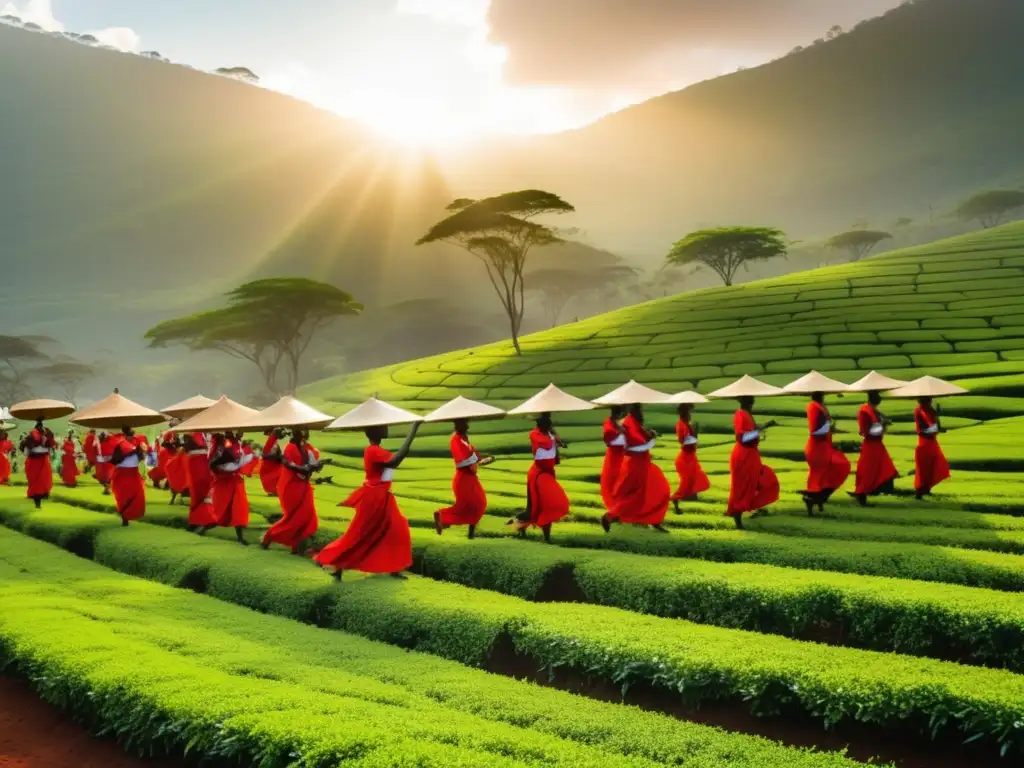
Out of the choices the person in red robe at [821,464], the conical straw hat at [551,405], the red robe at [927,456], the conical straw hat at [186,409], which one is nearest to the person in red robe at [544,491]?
the conical straw hat at [551,405]

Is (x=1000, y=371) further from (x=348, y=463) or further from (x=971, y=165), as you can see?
(x=971, y=165)

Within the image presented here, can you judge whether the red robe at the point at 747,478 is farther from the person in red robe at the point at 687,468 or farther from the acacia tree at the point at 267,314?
the acacia tree at the point at 267,314

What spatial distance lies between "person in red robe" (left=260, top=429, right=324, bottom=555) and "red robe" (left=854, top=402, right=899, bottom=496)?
10.9 metres

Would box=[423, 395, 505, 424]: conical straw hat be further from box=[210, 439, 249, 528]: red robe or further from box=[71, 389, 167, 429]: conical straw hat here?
box=[71, 389, 167, 429]: conical straw hat

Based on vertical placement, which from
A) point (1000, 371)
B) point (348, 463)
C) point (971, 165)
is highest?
point (971, 165)

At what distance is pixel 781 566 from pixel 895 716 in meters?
4.90

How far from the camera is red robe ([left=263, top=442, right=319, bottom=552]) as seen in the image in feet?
47.4


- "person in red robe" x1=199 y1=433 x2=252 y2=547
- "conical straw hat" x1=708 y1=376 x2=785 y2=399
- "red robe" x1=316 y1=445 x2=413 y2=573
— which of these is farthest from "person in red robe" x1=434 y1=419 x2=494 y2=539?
"conical straw hat" x1=708 y1=376 x2=785 y2=399

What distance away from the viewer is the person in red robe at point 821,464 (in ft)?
50.6

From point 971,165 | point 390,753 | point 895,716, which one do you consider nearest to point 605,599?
point 895,716

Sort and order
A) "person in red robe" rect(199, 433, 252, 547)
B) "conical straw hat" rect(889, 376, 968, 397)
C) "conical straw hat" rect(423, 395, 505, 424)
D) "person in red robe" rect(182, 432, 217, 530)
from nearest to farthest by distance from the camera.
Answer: "conical straw hat" rect(423, 395, 505, 424) → "conical straw hat" rect(889, 376, 968, 397) → "person in red robe" rect(199, 433, 252, 547) → "person in red robe" rect(182, 432, 217, 530)

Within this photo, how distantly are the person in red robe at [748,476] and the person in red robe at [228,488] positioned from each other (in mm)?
10070

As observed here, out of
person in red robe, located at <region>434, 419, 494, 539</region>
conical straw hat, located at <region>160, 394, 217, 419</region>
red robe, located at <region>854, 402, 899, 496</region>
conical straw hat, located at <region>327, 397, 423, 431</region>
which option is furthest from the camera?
conical straw hat, located at <region>160, 394, 217, 419</region>

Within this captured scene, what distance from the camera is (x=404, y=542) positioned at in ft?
39.7
